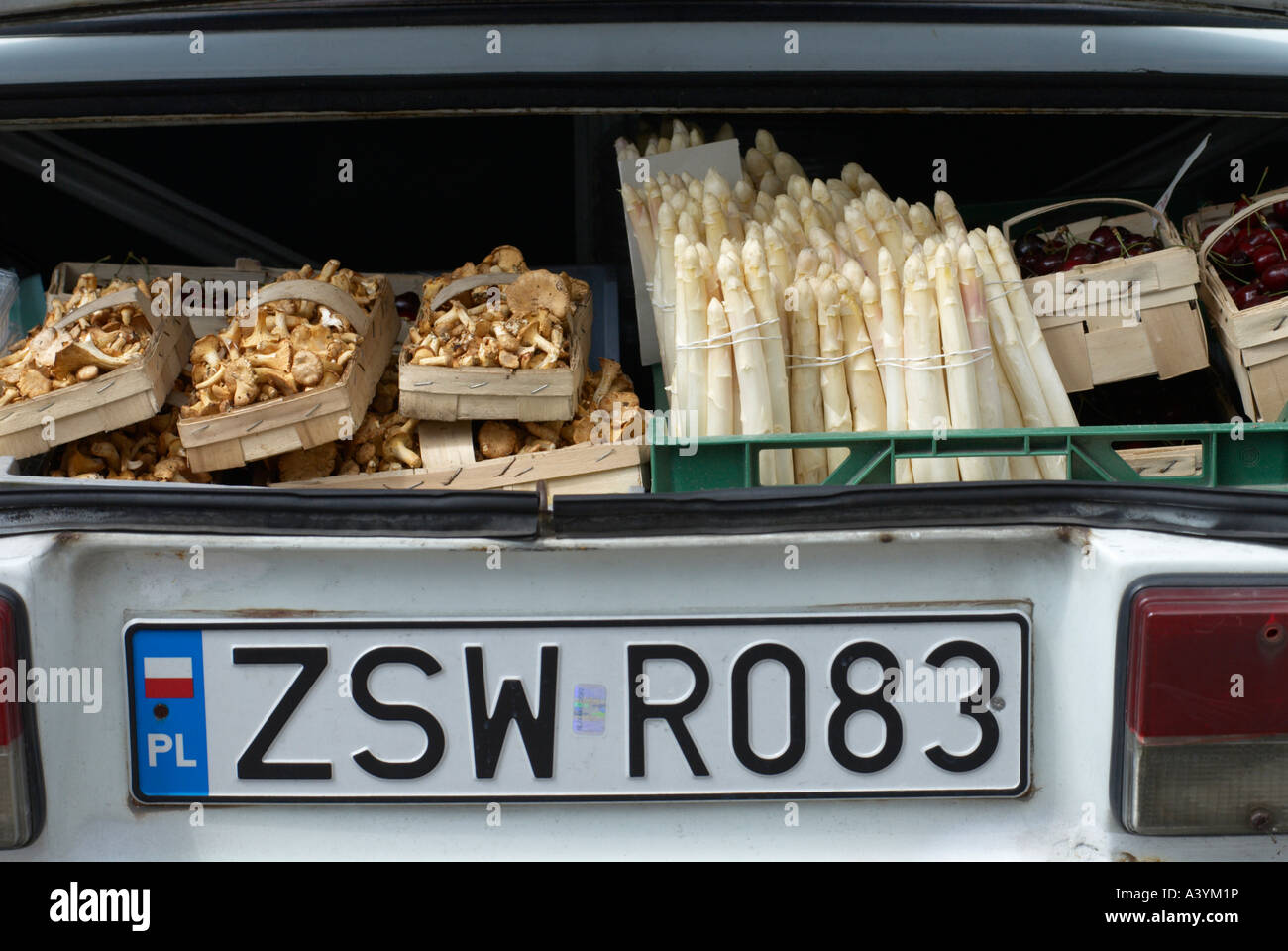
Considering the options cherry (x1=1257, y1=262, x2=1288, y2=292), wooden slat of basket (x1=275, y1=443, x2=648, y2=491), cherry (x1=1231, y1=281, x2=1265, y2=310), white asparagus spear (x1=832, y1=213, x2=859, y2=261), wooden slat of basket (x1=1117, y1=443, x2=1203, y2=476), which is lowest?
wooden slat of basket (x1=1117, y1=443, x2=1203, y2=476)

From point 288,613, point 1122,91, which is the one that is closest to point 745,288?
point 1122,91

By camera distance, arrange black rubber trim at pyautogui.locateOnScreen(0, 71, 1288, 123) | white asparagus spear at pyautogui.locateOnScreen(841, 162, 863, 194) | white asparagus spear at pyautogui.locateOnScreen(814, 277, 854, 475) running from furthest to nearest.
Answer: white asparagus spear at pyautogui.locateOnScreen(841, 162, 863, 194) → white asparagus spear at pyautogui.locateOnScreen(814, 277, 854, 475) → black rubber trim at pyautogui.locateOnScreen(0, 71, 1288, 123)

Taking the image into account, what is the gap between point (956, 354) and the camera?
7.71 feet

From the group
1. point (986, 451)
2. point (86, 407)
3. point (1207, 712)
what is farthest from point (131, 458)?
point (1207, 712)

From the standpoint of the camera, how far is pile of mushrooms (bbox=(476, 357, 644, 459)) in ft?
8.00

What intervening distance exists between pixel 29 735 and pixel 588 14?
4.88ft

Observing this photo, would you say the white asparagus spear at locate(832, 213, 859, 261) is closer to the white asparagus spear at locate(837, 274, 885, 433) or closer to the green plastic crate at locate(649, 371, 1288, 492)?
the white asparagus spear at locate(837, 274, 885, 433)

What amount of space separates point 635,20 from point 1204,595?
137 centimetres

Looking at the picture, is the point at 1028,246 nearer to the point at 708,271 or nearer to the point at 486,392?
the point at 708,271

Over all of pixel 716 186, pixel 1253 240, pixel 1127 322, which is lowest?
pixel 1127 322

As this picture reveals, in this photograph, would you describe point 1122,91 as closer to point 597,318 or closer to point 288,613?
point 597,318

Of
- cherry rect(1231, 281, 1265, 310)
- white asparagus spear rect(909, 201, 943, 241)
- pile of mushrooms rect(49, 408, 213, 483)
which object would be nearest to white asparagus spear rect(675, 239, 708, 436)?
white asparagus spear rect(909, 201, 943, 241)

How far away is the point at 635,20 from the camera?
217cm

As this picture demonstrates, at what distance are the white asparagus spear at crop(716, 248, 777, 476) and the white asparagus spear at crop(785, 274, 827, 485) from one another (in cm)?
12
